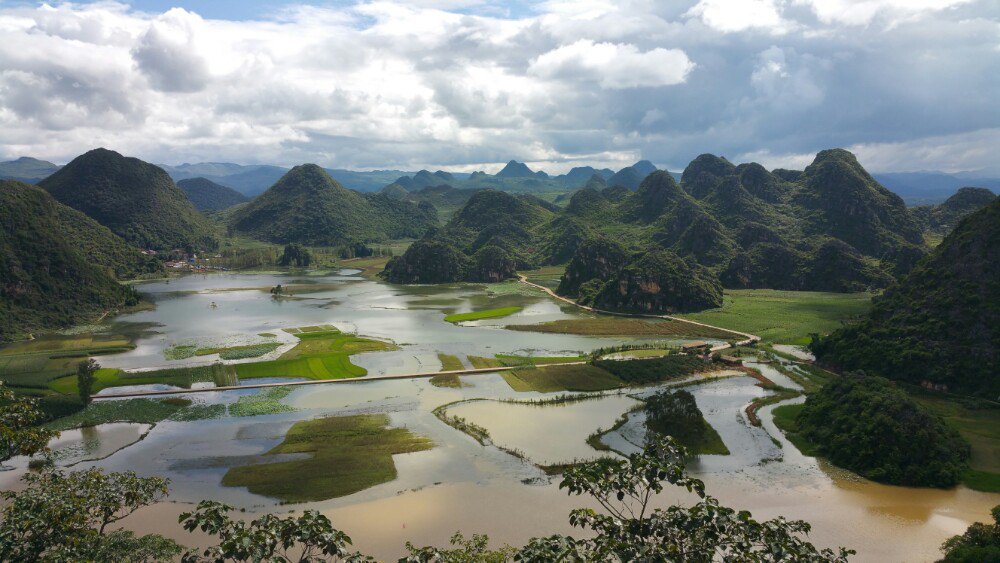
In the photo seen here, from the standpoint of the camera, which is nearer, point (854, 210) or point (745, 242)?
point (745, 242)

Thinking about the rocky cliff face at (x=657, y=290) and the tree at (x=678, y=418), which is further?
the rocky cliff face at (x=657, y=290)

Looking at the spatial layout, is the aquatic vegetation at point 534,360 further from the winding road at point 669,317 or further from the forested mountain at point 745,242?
the forested mountain at point 745,242

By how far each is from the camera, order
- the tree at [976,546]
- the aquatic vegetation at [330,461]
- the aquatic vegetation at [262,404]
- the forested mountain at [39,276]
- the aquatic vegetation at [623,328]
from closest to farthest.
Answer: the tree at [976,546] < the aquatic vegetation at [330,461] < the aquatic vegetation at [262,404] < the aquatic vegetation at [623,328] < the forested mountain at [39,276]

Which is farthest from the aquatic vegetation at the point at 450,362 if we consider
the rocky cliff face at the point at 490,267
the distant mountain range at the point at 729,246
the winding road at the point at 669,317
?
the rocky cliff face at the point at 490,267

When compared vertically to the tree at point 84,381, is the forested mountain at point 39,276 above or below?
above

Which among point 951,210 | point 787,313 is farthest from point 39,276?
point 951,210

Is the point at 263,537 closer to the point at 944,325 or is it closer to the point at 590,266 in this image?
the point at 944,325

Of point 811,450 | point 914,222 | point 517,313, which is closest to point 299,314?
point 517,313
